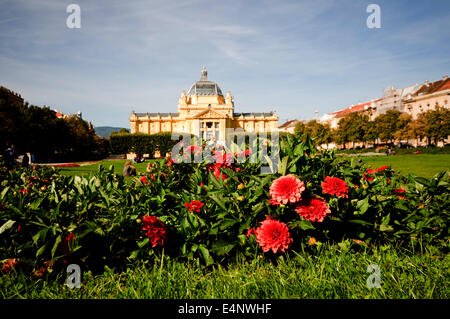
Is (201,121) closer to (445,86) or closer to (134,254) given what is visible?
(445,86)

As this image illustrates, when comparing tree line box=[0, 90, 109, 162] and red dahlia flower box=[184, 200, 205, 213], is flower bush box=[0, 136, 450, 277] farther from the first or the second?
tree line box=[0, 90, 109, 162]

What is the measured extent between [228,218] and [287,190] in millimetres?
673

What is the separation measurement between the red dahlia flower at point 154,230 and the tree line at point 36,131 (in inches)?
1164

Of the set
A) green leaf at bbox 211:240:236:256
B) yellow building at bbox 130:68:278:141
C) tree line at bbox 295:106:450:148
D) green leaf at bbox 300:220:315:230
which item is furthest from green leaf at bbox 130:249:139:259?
yellow building at bbox 130:68:278:141

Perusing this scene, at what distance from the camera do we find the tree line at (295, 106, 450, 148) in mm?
39469

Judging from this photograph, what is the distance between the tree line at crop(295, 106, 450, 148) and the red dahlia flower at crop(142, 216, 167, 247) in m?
31.7

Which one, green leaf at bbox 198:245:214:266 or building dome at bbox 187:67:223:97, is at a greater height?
building dome at bbox 187:67:223:97

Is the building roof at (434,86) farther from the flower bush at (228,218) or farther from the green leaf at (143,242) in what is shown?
the green leaf at (143,242)

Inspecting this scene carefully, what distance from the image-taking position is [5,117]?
28.4 metres

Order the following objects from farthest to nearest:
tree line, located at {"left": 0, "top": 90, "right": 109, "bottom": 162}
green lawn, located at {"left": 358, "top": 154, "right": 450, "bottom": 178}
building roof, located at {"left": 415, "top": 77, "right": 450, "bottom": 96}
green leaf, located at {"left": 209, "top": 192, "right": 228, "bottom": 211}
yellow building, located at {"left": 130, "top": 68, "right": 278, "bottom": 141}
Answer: yellow building, located at {"left": 130, "top": 68, "right": 278, "bottom": 141}, building roof, located at {"left": 415, "top": 77, "right": 450, "bottom": 96}, tree line, located at {"left": 0, "top": 90, "right": 109, "bottom": 162}, green lawn, located at {"left": 358, "top": 154, "right": 450, "bottom": 178}, green leaf, located at {"left": 209, "top": 192, "right": 228, "bottom": 211}

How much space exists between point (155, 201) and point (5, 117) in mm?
35658

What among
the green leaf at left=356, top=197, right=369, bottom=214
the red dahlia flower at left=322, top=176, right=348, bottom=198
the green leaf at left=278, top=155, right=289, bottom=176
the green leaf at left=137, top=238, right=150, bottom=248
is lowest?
the green leaf at left=137, top=238, right=150, bottom=248

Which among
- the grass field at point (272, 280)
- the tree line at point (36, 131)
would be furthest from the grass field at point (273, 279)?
the tree line at point (36, 131)
